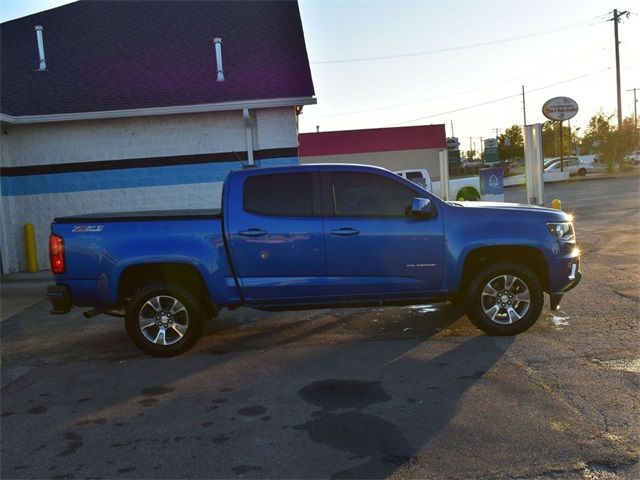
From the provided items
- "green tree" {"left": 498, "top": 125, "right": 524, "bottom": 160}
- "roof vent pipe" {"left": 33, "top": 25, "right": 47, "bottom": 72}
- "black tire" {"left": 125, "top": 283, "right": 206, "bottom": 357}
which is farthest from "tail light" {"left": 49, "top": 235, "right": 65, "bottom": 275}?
"green tree" {"left": 498, "top": 125, "right": 524, "bottom": 160}

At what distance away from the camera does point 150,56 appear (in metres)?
15.9

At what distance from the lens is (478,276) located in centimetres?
649

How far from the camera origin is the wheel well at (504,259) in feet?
21.3

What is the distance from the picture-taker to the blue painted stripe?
1376 cm

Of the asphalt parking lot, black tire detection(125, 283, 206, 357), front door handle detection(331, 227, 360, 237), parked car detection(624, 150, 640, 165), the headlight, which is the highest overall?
parked car detection(624, 150, 640, 165)

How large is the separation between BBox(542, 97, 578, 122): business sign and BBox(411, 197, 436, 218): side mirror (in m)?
20.1

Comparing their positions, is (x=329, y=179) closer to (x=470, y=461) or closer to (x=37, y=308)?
(x=470, y=461)

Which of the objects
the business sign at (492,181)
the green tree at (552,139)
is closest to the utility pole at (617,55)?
the green tree at (552,139)

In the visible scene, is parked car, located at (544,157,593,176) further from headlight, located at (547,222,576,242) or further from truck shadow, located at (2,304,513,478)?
truck shadow, located at (2,304,513,478)

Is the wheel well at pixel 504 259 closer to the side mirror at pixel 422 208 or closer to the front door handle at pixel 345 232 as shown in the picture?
the side mirror at pixel 422 208

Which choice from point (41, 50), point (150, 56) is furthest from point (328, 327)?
point (41, 50)

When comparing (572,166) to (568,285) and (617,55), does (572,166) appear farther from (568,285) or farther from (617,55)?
(568,285)

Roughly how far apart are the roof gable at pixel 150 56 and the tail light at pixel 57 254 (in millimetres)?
7663

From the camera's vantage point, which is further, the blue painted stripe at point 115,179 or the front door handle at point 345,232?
the blue painted stripe at point 115,179
